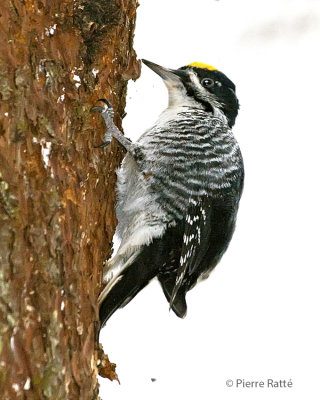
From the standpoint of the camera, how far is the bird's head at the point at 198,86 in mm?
3027

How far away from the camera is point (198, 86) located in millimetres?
3045

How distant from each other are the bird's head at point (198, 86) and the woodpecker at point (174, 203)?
0.39ft

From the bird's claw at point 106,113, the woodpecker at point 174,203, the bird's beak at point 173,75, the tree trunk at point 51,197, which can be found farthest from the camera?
the bird's beak at point 173,75

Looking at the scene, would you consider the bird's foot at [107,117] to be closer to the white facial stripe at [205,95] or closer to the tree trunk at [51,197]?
the tree trunk at [51,197]

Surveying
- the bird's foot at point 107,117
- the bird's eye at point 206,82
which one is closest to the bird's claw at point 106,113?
the bird's foot at point 107,117

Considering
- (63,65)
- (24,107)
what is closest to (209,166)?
(63,65)

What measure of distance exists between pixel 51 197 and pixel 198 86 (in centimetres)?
147

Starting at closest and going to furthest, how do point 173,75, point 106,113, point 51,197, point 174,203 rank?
1. point 51,197
2. point 106,113
3. point 174,203
4. point 173,75

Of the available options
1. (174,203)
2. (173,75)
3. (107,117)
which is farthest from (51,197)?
(173,75)

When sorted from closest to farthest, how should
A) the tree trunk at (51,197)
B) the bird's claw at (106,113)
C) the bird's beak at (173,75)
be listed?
the tree trunk at (51,197)
the bird's claw at (106,113)
the bird's beak at (173,75)

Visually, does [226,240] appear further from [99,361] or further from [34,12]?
[34,12]

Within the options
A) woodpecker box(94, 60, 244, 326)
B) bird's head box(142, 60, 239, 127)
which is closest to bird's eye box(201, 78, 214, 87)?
bird's head box(142, 60, 239, 127)

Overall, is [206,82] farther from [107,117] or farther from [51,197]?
[51,197]

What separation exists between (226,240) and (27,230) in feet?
3.89
